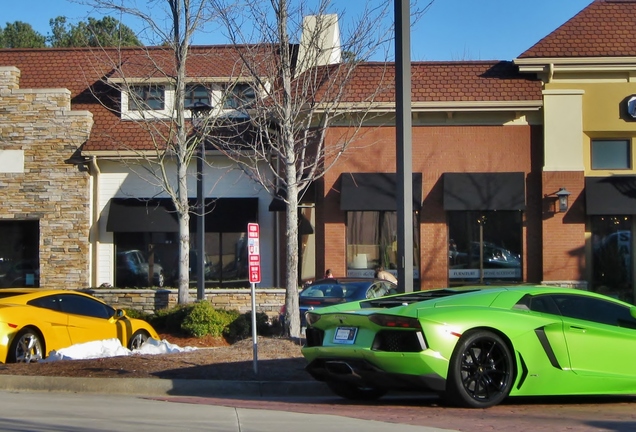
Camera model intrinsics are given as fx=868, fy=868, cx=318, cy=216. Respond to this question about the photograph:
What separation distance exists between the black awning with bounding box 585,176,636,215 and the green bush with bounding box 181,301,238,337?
1169cm

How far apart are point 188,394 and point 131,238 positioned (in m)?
15.7

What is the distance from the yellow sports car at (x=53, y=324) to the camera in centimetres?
1288

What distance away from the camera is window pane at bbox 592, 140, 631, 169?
24.3 metres

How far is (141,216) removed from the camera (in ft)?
82.6

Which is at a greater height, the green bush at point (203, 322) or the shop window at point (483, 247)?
the shop window at point (483, 247)

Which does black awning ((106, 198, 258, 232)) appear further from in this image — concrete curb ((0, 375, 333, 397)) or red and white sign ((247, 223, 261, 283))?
concrete curb ((0, 375, 333, 397))

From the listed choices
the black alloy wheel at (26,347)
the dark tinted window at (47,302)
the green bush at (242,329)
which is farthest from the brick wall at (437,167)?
the black alloy wheel at (26,347)

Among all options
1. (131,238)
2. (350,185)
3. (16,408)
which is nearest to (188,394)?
(16,408)

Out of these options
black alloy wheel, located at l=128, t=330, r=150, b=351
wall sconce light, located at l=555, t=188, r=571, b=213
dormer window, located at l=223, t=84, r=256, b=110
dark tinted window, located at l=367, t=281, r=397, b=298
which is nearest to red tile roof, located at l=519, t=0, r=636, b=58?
wall sconce light, located at l=555, t=188, r=571, b=213

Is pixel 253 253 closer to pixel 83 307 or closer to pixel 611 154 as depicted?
pixel 83 307

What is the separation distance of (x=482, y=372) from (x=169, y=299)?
1320cm

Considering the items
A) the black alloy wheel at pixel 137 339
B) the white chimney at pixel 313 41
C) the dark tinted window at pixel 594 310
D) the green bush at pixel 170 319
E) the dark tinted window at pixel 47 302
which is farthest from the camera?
the green bush at pixel 170 319

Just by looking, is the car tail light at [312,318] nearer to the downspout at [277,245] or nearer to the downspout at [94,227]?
the downspout at [277,245]

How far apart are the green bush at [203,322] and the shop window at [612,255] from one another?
485 inches
